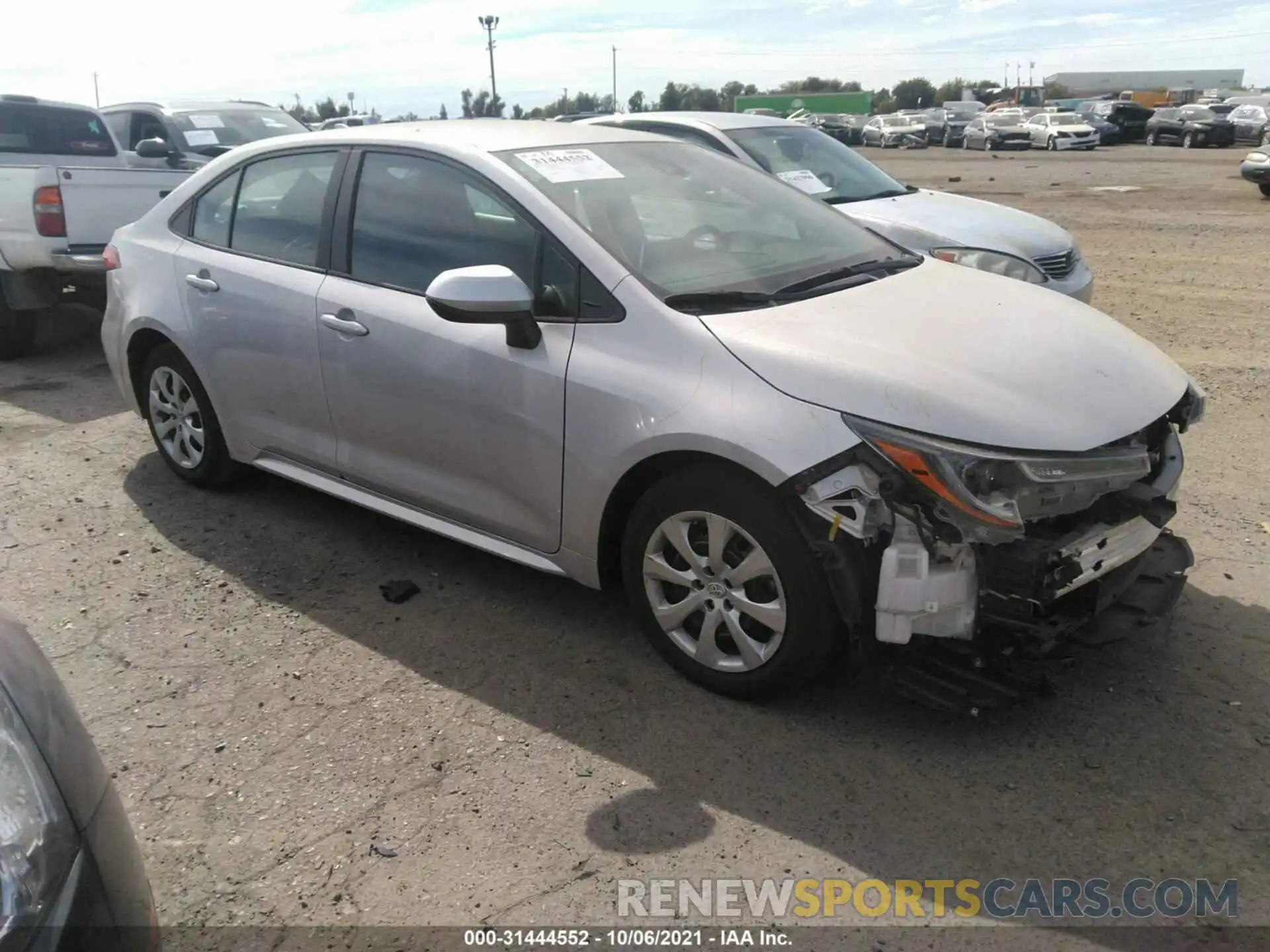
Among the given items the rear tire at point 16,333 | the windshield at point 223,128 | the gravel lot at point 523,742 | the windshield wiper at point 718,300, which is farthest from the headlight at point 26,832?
the windshield at point 223,128

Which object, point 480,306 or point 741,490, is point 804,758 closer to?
point 741,490

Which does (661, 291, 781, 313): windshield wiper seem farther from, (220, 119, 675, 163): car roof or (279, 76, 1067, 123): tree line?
(279, 76, 1067, 123): tree line

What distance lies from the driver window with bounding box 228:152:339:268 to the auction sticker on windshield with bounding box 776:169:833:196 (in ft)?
13.1

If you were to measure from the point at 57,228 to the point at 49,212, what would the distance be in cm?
12

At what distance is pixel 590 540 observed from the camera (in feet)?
11.4

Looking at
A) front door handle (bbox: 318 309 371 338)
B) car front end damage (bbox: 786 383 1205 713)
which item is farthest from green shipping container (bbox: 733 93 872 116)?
car front end damage (bbox: 786 383 1205 713)

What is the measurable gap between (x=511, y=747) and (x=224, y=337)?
7.83 feet

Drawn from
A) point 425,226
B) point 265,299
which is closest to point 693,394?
point 425,226

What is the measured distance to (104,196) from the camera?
25.0ft

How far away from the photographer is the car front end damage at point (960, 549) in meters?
2.85

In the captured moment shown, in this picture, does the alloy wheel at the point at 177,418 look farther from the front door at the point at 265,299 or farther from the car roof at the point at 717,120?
the car roof at the point at 717,120

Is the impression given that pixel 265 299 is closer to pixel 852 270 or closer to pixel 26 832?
pixel 852 270

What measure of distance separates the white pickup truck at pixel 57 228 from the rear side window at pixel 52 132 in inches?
75.1

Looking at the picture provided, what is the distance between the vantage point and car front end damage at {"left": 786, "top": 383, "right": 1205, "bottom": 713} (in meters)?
→ 2.85
